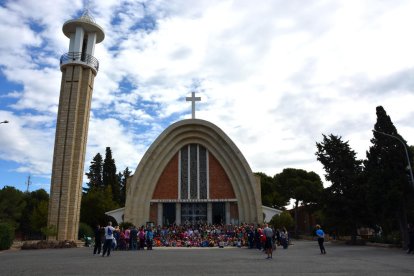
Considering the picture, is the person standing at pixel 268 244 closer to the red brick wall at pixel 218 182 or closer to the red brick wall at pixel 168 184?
the red brick wall at pixel 218 182

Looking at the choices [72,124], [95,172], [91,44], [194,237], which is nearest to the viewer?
[194,237]

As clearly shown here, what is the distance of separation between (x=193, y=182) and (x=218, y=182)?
259 cm

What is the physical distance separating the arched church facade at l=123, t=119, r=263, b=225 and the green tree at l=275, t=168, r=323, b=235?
12750 mm

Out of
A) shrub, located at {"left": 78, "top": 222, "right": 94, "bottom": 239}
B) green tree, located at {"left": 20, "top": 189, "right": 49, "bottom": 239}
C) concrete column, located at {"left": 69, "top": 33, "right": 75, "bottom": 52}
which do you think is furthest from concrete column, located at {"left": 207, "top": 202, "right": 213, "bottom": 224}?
concrete column, located at {"left": 69, "top": 33, "right": 75, "bottom": 52}

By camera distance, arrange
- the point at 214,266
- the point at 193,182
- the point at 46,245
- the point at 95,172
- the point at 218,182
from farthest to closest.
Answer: the point at 95,172 → the point at 218,182 → the point at 193,182 → the point at 46,245 → the point at 214,266

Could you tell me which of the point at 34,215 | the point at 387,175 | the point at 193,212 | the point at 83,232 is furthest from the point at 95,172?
the point at 387,175

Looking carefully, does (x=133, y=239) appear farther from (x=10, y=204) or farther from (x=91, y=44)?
(x=10, y=204)

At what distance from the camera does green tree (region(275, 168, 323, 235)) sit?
4762 cm

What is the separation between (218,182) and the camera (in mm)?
36156

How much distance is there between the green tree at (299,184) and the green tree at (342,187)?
64.2ft

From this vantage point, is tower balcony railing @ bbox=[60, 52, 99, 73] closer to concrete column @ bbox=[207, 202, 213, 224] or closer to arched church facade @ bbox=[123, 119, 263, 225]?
arched church facade @ bbox=[123, 119, 263, 225]

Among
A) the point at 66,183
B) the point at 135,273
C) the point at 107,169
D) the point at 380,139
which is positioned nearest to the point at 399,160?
the point at 380,139

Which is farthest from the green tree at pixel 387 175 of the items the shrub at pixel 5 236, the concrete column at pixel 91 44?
the concrete column at pixel 91 44

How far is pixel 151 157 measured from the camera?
35.9m
